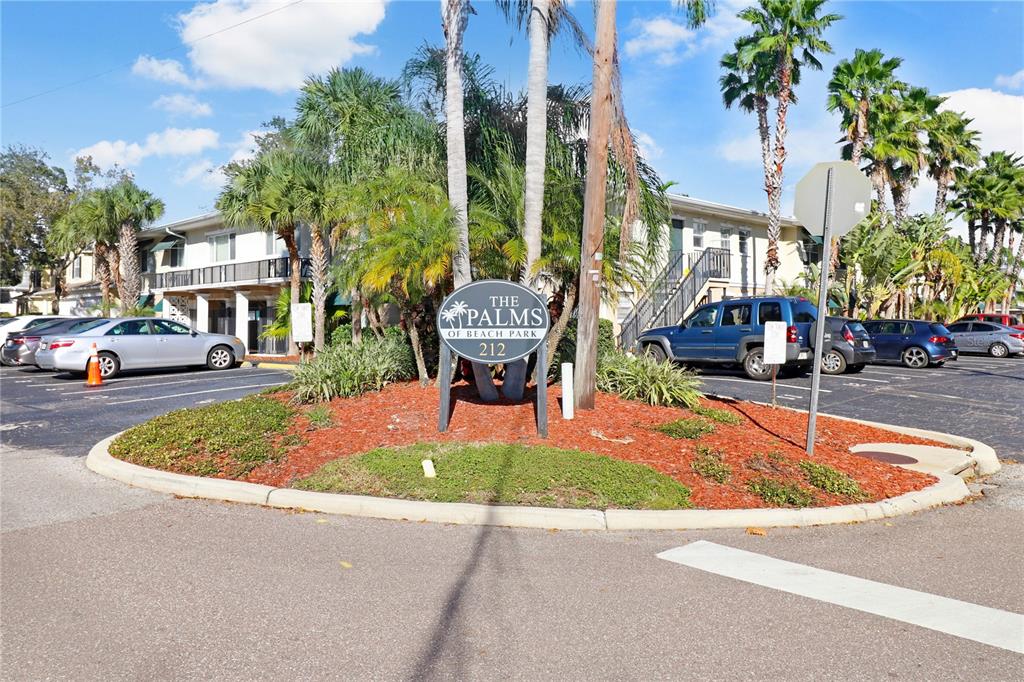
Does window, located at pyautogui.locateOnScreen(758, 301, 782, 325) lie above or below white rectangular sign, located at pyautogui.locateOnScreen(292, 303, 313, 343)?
above

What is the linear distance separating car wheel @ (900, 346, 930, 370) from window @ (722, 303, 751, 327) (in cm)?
701

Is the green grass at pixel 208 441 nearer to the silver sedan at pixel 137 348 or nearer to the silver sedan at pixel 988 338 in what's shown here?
the silver sedan at pixel 137 348

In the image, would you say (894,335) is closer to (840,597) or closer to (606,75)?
(606,75)

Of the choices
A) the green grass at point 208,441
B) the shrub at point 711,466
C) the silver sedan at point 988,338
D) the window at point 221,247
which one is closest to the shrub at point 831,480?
the shrub at point 711,466

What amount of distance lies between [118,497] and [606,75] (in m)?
7.22

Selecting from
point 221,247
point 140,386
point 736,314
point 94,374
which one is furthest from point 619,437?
point 221,247

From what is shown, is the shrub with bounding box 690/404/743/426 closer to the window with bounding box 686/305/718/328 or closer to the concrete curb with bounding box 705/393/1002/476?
the concrete curb with bounding box 705/393/1002/476

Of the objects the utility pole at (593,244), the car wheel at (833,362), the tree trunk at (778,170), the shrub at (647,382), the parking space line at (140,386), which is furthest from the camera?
the tree trunk at (778,170)

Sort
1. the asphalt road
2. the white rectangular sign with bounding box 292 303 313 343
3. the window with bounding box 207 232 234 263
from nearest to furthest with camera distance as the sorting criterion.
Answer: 1. the asphalt road
2. the white rectangular sign with bounding box 292 303 313 343
3. the window with bounding box 207 232 234 263

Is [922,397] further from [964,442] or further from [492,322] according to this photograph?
[492,322]

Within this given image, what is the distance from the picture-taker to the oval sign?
8.45 metres

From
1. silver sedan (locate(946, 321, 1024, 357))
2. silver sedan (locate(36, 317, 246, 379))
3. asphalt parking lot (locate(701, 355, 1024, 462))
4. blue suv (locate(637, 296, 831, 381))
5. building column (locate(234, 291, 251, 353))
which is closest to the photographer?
asphalt parking lot (locate(701, 355, 1024, 462))

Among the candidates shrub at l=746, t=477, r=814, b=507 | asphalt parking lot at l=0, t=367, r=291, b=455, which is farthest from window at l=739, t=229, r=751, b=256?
shrub at l=746, t=477, r=814, b=507

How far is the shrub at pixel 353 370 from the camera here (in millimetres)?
10242
